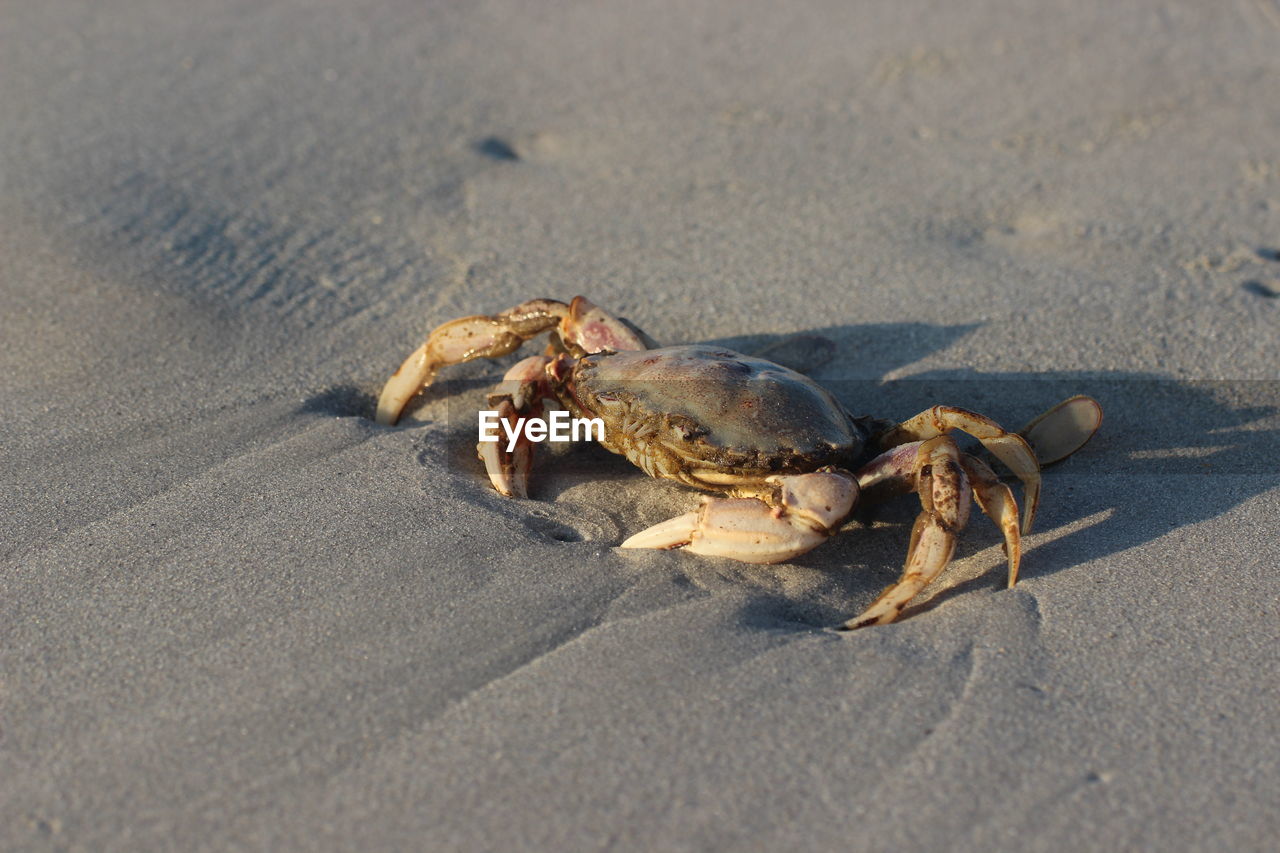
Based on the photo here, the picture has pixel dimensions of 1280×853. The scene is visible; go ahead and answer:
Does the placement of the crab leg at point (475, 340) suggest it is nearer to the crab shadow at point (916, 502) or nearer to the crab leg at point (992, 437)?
the crab shadow at point (916, 502)

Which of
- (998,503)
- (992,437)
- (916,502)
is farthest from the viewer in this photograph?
(916,502)

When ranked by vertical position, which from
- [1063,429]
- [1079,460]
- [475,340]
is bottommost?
[1079,460]

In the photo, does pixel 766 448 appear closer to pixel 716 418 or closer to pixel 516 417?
pixel 716 418

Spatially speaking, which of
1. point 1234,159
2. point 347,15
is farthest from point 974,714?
point 347,15

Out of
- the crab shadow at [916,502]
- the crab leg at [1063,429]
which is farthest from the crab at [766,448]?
the crab shadow at [916,502]

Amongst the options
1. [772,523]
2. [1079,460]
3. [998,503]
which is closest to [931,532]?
[998,503]

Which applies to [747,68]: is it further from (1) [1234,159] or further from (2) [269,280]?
(2) [269,280]
